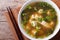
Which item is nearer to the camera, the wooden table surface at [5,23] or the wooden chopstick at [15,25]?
the wooden chopstick at [15,25]

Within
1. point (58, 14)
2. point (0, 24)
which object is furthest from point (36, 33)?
point (0, 24)

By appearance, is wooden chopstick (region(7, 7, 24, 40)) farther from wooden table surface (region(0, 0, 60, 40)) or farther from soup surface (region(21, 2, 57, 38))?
wooden table surface (region(0, 0, 60, 40))

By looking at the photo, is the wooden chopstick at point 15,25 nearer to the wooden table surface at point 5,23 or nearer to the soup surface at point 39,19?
the soup surface at point 39,19

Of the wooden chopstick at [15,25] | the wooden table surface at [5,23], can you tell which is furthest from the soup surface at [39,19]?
the wooden table surface at [5,23]

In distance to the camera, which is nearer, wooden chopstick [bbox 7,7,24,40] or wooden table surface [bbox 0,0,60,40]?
wooden chopstick [bbox 7,7,24,40]

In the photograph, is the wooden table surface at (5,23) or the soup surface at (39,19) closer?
the soup surface at (39,19)

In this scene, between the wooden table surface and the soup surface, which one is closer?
the soup surface

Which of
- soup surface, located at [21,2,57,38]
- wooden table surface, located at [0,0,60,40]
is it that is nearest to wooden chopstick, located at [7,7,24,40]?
soup surface, located at [21,2,57,38]

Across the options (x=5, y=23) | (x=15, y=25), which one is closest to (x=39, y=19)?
(x=15, y=25)
